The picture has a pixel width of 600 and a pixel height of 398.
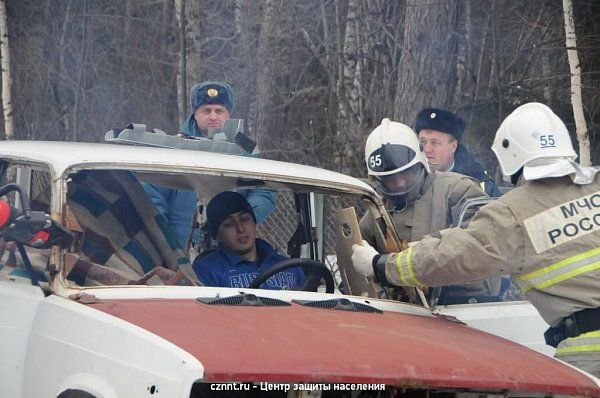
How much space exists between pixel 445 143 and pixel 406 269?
6.71 ft

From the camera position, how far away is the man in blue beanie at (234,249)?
16.5 feet

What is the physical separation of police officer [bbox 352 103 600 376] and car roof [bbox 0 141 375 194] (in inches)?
27.9

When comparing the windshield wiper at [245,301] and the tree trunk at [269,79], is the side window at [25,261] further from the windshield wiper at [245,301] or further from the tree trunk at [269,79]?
the tree trunk at [269,79]

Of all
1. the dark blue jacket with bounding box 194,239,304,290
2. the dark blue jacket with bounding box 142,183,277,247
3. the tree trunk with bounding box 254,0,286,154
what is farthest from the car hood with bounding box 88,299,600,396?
the tree trunk with bounding box 254,0,286,154

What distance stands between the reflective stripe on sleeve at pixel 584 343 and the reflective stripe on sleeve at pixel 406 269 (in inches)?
26.6

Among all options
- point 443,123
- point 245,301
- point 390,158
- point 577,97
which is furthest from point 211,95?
point 577,97

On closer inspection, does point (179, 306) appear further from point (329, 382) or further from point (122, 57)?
point (122, 57)

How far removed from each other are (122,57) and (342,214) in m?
17.1

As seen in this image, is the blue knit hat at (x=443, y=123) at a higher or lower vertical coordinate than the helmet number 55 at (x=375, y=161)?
higher

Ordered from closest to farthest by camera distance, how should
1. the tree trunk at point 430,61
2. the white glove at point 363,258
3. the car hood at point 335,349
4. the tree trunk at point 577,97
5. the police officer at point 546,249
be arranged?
the car hood at point 335,349
the police officer at point 546,249
the white glove at point 363,258
the tree trunk at point 577,97
the tree trunk at point 430,61

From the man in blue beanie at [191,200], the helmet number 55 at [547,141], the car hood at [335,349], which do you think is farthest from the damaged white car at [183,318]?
the helmet number 55 at [547,141]

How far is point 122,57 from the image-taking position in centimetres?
2150

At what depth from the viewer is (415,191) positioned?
5.43 meters

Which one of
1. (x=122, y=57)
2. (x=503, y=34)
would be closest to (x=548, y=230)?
(x=503, y=34)
